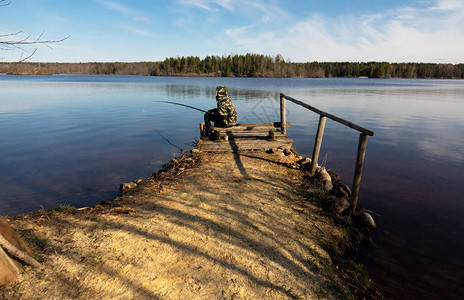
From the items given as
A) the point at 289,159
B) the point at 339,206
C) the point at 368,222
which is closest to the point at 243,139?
the point at 289,159

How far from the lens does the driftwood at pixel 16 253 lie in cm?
335

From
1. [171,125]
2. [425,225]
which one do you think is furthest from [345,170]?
[171,125]

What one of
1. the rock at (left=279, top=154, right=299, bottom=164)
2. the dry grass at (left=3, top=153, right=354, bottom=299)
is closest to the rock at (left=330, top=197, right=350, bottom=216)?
the dry grass at (left=3, top=153, right=354, bottom=299)

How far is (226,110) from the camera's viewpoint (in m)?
11.3

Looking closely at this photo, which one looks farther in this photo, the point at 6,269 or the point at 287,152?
A: the point at 287,152

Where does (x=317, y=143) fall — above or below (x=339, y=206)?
above

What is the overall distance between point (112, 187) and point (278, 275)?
7645mm

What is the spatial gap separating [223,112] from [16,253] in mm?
8762

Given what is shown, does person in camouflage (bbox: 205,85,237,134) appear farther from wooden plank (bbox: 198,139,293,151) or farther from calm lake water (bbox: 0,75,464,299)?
calm lake water (bbox: 0,75,464,299)

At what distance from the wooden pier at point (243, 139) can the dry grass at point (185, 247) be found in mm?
3635

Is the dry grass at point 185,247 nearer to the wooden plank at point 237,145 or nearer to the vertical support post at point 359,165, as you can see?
the vertical support post at point 359,165

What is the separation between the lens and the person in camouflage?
10963mm

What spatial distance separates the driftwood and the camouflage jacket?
8.52 m

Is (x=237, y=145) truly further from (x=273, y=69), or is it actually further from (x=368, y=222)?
(x=273, y=69)
